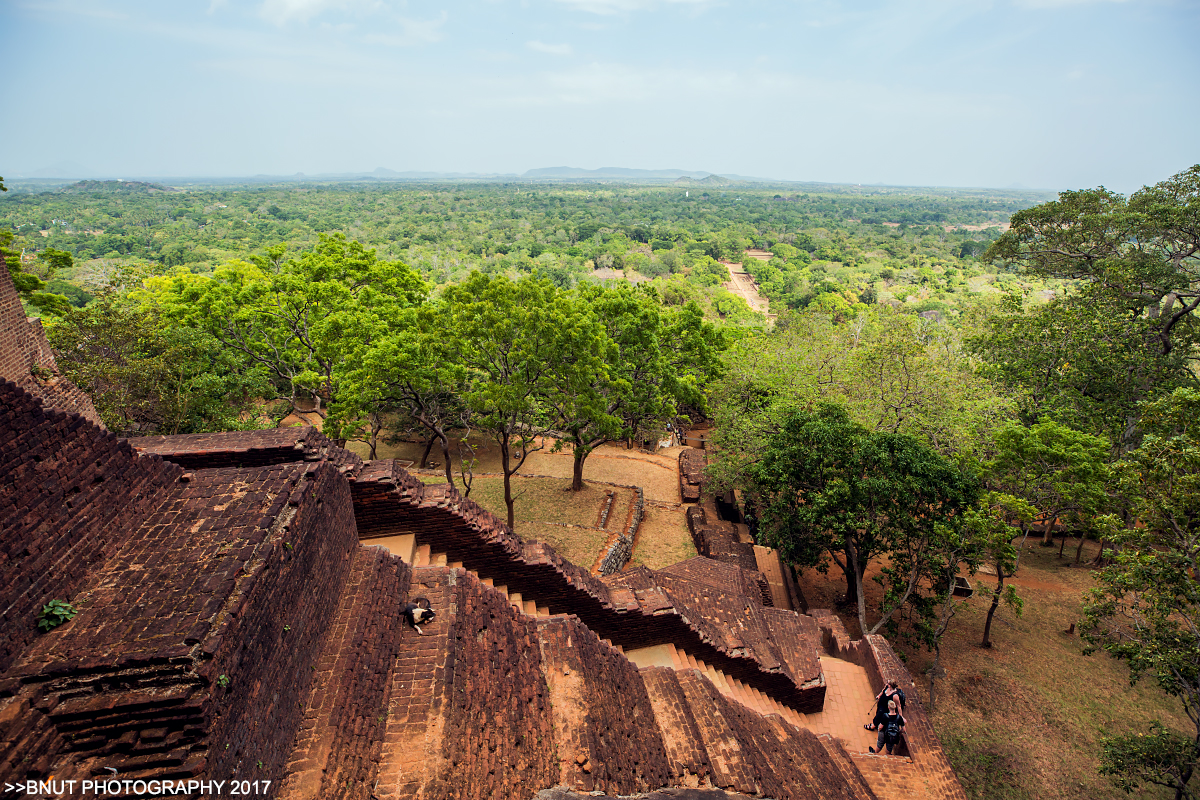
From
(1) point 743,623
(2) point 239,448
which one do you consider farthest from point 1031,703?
(2) point 239,448

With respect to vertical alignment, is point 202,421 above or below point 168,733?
below

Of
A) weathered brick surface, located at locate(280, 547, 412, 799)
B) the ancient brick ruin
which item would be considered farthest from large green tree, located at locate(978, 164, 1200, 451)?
weathered brick surface, located at locate(280, 547, 412, 799)

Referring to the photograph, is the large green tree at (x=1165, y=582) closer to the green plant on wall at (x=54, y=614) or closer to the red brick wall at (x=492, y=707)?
the red brick wall at (x=492, y=707)

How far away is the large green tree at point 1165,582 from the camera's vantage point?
8.93m

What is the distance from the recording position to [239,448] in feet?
26.1

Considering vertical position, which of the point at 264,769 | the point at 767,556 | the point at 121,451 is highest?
the point at 121,451

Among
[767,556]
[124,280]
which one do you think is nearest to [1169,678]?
[767,556]

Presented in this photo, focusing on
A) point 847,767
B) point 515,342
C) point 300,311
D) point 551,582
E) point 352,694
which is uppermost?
point 515,342

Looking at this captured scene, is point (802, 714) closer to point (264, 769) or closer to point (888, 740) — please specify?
point (888, 740)

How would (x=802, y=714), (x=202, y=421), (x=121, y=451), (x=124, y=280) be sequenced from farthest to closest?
1. (x=124, y=280)
2. (x=202, y=421)
3. (x=802, y=714)
4. (x=121, y=451)

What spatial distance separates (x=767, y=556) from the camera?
19.8 metres

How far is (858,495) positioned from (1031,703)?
5.94 metres

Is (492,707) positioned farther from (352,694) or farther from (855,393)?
(855,393)

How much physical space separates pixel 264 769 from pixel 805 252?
124m
